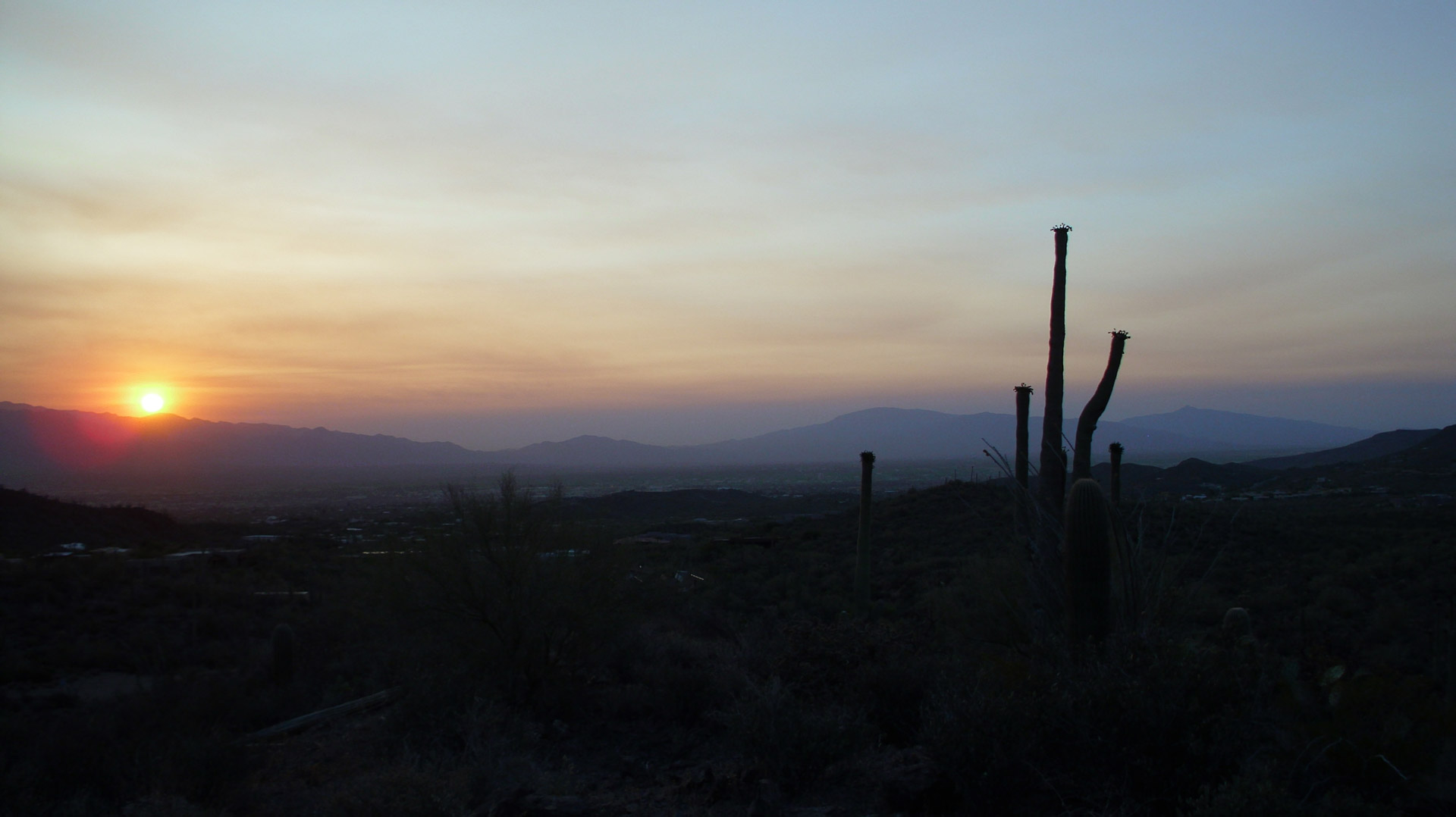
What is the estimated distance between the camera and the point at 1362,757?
677cm

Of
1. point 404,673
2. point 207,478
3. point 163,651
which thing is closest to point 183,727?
point 404,673

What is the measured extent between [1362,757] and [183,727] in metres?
11.7

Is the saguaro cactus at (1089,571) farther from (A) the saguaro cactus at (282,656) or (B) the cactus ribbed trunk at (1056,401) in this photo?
(A) the saguaro cactus at (282,656)

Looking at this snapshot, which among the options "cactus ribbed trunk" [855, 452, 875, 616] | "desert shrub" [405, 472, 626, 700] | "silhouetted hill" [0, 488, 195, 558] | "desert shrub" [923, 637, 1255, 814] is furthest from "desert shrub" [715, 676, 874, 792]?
"silhouetted hill" [0, 488, 195, 558]

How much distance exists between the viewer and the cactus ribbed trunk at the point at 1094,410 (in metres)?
11.4

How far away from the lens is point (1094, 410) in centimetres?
1141

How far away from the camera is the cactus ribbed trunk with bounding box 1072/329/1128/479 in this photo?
11.4m

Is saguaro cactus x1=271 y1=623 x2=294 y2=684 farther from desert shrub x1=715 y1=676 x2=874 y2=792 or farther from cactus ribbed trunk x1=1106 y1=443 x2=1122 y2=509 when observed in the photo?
cactus ribbed trunk x1=1106 y1=443 x2=1122 y2=509

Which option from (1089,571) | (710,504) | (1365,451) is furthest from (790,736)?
(1365,451)

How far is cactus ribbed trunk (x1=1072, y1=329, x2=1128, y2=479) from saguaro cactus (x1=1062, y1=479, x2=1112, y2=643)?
2887mm

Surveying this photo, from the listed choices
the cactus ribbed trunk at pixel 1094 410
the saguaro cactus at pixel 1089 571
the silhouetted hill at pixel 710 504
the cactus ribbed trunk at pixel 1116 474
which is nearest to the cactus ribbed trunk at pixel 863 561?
the cactus ribbed trunk at pixel 1116 474

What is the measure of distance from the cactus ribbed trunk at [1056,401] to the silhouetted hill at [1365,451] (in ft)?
378

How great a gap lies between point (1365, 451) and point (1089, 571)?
457ft

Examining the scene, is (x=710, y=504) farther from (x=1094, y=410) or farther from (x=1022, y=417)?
(x=1094, y=410)
